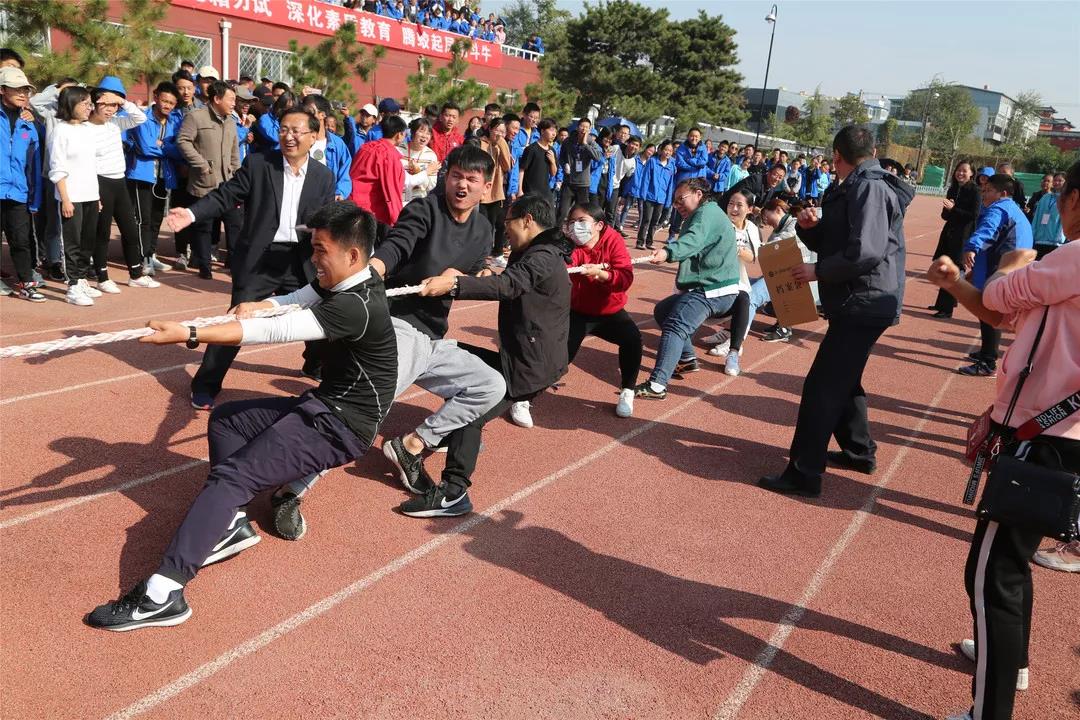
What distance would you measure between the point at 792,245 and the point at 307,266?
320 centimetres

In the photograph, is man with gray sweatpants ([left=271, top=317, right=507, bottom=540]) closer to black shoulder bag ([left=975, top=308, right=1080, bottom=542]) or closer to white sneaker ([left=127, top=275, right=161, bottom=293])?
black shoulder bag ([left=975, top=308, right=1080, bottom=542])

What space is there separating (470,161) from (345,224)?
4.29ft

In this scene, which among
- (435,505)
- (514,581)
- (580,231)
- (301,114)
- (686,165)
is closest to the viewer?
(514,581)

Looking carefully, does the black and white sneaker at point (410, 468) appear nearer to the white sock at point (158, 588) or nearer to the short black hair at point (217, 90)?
the white sock at point (158, 588)

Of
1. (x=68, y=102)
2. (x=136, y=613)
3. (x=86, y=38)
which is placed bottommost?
(x=136, y=613)

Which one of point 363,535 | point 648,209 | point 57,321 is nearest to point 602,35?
point 648,209

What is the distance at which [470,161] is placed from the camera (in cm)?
459

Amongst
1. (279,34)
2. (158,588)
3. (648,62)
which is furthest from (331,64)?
(648,62)

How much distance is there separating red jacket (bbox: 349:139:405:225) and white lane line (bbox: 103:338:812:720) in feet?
11.4

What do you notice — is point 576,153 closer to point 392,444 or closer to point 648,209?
point 648,209

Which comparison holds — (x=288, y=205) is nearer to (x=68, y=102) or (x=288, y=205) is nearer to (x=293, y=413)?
(x=293, y=413)

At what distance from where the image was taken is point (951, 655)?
11.5ft

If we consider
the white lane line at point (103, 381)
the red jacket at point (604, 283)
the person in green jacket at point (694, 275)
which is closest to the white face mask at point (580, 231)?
the red jacket at point (604, 283)

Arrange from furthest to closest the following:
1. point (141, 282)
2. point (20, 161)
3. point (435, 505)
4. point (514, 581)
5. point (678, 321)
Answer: point (141, 282) < point (20, 161) < point (678, 321) < point (435, 505) < point (514, 581)
